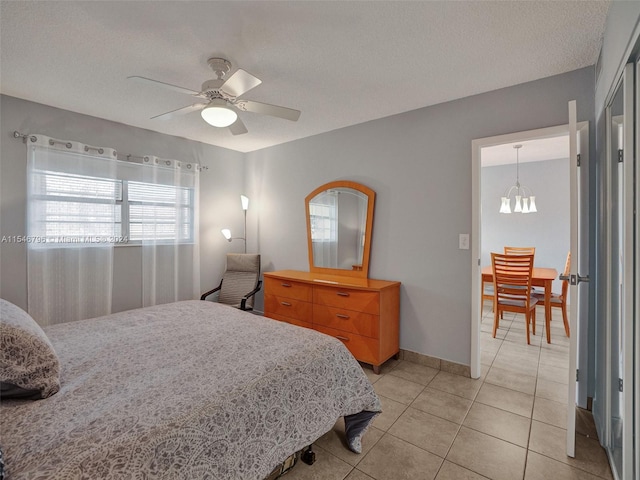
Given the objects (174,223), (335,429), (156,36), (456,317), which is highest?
(156,36)

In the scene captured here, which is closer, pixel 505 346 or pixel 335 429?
pixel 335 429

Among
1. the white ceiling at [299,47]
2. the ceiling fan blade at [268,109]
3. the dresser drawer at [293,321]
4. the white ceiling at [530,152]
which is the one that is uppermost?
the white ceiling at [530,152]

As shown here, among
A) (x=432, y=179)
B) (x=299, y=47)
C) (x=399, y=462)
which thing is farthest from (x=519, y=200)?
(x=399, y=462)

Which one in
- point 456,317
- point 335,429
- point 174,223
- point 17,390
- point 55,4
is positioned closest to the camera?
point 17,390

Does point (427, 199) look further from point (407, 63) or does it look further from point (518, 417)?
point (518, 417)

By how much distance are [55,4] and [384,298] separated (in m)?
2.89

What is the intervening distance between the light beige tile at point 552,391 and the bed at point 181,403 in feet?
5.16

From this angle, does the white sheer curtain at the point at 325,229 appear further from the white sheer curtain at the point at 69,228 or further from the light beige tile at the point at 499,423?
the white sheer curtain at the point at 69,228

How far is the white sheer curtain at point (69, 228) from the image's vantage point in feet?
8.96

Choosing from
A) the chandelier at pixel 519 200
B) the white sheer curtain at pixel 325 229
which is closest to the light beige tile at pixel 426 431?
the white sheer curtain at pixel 325 229

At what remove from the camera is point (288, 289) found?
3.38 metres

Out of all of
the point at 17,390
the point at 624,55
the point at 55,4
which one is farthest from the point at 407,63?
the point at 17,390

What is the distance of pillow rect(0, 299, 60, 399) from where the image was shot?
3.58ft

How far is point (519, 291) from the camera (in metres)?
3.57
